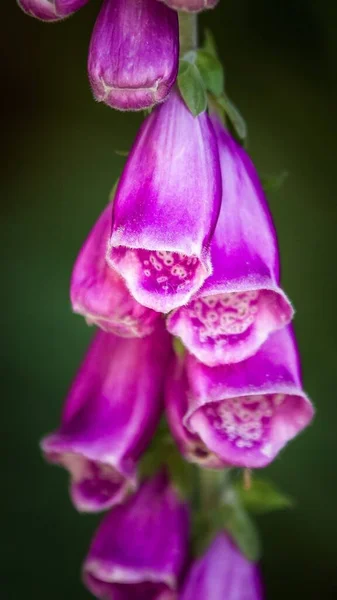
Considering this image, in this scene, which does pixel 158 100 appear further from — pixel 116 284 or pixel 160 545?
pixel 160 545

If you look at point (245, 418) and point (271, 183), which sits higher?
point (271, 183)

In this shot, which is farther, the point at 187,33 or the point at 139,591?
the point at 139,591

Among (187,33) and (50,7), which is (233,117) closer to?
(187,33)

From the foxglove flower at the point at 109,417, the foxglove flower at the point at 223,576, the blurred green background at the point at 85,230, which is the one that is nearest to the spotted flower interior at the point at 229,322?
the foxglove flower at the point at 109,417

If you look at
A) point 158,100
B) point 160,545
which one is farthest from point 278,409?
point 158,100

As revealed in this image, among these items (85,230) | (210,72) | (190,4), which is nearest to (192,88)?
(210,72)

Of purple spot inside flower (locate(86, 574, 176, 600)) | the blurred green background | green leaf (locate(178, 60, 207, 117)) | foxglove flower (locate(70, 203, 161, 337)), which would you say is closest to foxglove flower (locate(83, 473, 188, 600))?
purple spot inside flower (locate(86, 574, 176, 600))
